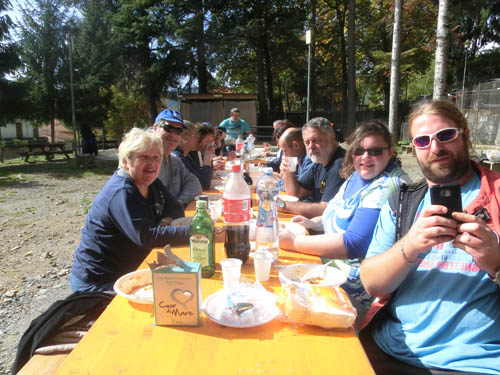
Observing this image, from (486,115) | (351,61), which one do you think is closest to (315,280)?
(486,115)

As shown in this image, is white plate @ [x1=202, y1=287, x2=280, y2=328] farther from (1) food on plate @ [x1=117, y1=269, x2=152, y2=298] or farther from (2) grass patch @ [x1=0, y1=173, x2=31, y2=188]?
(2) grass patch @ [x1=0, y1=173, x2=31, y2=188]

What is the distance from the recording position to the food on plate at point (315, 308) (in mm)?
1249

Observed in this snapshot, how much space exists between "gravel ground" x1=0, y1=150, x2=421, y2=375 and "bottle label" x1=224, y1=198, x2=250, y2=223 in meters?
2.08

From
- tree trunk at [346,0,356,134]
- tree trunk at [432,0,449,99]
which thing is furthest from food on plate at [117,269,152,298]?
tree trunk at [346,0,356,134]

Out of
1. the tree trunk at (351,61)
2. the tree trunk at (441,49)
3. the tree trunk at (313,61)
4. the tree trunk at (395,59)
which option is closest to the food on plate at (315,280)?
the tree trunk at (441,49)

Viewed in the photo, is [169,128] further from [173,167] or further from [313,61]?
[313,61]

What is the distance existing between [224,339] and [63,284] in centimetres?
328

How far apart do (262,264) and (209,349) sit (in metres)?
0.53

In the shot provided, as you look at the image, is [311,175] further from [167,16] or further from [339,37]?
[339,37]

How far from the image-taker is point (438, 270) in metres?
1.47

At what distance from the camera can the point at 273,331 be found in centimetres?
126

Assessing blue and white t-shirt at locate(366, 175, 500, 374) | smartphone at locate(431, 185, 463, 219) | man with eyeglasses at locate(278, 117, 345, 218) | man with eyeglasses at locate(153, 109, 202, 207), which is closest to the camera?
smartphone at locate(431, 185, 463, 219)

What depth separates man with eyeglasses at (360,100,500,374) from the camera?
1.28m

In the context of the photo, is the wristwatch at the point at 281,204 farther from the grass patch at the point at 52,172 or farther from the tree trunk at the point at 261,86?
the tree trunk at the point at 261,86
